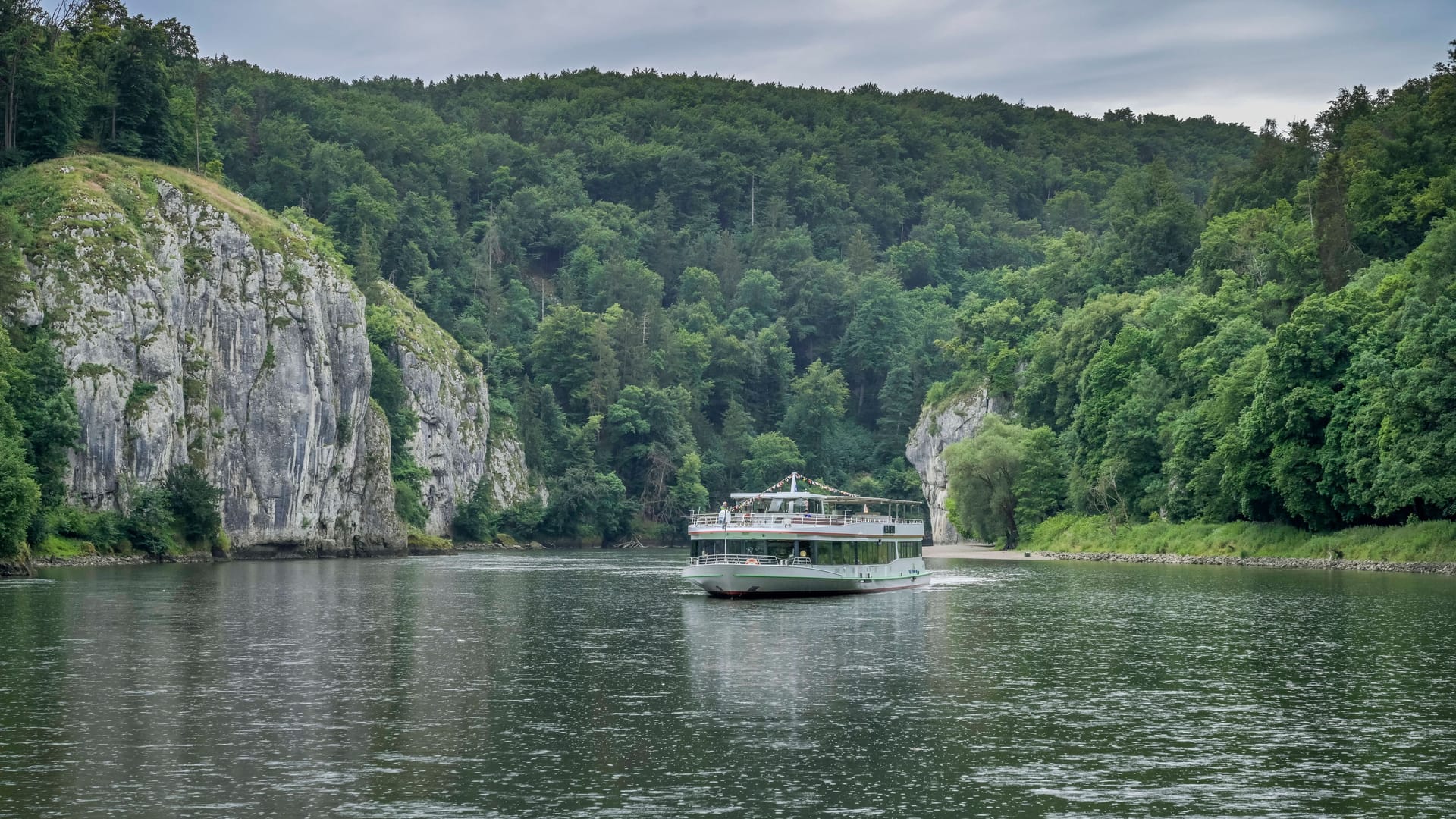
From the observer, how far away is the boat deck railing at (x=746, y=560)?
80.6 metres

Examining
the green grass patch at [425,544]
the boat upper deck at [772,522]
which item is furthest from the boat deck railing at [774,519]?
the green grass patch at [425,544]

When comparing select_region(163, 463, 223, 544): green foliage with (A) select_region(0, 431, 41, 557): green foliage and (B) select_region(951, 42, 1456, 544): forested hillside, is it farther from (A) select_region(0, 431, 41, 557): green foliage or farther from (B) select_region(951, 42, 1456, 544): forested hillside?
(B) select_region(951, 42, 1456, 544): forested hillside

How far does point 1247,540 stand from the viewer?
11338 centimetres

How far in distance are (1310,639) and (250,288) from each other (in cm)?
10884

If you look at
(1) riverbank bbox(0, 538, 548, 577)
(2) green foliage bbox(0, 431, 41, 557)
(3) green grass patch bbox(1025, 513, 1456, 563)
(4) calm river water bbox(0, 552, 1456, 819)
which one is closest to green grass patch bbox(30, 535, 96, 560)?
(1) riverbank bbox(0, 538, 548, 577)

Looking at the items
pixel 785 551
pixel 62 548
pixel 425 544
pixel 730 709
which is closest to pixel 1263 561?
pixel 785 551

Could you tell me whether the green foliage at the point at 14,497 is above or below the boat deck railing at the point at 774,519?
above

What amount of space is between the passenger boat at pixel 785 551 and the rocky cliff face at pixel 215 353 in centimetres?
5953

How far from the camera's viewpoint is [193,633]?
190 feet

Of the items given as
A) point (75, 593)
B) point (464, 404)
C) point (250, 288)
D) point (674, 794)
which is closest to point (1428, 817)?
point (674, 794)

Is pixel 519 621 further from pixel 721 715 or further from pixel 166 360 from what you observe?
pixel 166 360

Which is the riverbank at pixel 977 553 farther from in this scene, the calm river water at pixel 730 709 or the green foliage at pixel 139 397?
the green foliage at pixel 139 397

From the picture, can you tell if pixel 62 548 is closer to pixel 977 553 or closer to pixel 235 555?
pixel 235 555

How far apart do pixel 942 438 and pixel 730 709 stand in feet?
502
